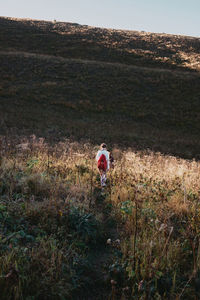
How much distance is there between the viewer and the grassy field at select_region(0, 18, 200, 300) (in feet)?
9.07

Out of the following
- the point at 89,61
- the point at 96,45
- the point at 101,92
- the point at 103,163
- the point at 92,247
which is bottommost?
the point at 92,247

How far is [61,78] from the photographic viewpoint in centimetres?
3002

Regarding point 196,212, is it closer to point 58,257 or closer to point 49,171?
point 58,257

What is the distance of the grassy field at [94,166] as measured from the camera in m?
2.77

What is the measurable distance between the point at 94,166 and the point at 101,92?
20489 millimetres

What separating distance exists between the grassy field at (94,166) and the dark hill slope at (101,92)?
15 cm

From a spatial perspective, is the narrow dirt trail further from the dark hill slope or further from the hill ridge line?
the hill ridge line

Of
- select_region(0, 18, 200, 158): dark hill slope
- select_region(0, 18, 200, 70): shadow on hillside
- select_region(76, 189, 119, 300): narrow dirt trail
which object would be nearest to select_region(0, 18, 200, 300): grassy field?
select_region(76, 189, 119, 300): narrow dirt trail

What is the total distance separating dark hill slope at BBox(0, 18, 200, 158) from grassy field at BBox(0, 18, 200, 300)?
15cm

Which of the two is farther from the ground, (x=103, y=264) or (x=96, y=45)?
(x=96, y=45)

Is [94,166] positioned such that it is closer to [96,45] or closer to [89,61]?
[89,61]

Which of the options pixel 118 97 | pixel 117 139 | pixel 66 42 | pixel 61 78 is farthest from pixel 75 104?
pixel 66 42

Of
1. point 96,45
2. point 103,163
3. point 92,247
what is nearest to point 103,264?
point 92,247

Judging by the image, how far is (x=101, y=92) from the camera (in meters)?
27.3
